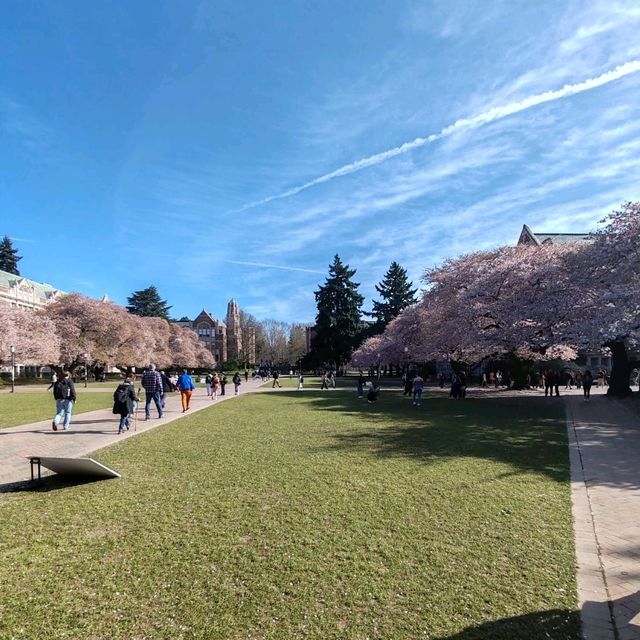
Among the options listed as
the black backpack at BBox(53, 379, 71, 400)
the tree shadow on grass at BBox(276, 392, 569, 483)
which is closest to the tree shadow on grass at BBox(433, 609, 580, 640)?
the tree shadow on grass at BBox(276, 392, 569, 483)

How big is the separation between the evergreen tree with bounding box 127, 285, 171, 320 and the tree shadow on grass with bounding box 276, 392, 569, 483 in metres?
76.2

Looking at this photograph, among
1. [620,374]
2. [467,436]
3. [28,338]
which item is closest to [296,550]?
[467,436]

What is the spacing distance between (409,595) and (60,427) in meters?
12.4

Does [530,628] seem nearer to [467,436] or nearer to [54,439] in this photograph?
[467,436]

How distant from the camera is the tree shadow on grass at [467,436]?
8.87m

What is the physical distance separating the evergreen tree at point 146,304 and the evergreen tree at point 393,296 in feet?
150

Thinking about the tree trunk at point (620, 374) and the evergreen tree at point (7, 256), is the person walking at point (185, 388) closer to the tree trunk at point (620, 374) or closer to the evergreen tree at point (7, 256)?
the tree trunk at point (620, 374)

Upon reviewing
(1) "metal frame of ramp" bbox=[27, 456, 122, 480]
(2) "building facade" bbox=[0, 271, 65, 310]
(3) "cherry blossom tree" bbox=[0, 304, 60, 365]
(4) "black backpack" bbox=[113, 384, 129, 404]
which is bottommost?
(1) "metal frame of ramp" bbox=[27, 456, 122, 480]

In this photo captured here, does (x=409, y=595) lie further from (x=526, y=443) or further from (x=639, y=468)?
(x=526, y=443)

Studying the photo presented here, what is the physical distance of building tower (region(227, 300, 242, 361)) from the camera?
11119 cm

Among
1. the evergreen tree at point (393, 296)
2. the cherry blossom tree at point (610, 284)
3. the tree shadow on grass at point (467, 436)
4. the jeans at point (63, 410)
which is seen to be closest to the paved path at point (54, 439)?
the jeans at point (63, 410)

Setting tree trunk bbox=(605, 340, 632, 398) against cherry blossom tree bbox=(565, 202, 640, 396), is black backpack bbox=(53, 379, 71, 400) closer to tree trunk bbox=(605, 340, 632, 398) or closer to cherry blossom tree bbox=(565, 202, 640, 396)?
cherry blossom tree bbox=(565, 202, 640, 396)

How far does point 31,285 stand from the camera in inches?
3086

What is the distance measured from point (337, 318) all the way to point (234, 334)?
173ft
